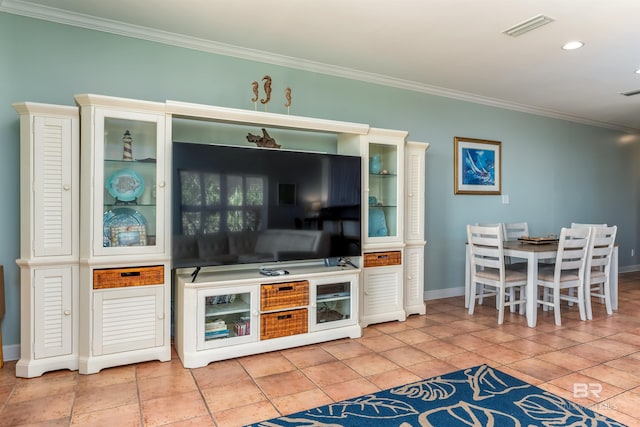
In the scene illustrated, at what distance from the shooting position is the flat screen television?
287 cm

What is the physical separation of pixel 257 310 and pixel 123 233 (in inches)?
43.9

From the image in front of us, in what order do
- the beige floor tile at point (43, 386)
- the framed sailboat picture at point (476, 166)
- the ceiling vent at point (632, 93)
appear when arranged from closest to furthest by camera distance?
the beige floor tile at point (43, 386) → the ceiling vent at point (632, 93) → the framed sailboat picture at point (476, 166)

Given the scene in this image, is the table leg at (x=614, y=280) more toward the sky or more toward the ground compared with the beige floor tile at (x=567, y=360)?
more toward the sky

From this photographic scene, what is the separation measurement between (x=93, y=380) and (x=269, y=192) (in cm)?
175

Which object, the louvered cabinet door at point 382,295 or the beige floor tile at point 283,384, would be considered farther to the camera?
the louvered cabinet door at point 382,295

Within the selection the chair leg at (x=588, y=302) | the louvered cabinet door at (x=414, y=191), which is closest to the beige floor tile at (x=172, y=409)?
the louvered cabinet door at (x=414, y=191)

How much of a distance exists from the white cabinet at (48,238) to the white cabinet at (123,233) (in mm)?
81

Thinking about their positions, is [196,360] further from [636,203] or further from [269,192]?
[636,203]

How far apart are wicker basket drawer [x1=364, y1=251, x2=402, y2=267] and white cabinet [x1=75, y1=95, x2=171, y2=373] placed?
1.77 m

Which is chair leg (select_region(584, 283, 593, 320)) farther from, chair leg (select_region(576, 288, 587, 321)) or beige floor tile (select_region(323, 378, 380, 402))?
beige floor tile (select_region(323, 378, 380, 402))

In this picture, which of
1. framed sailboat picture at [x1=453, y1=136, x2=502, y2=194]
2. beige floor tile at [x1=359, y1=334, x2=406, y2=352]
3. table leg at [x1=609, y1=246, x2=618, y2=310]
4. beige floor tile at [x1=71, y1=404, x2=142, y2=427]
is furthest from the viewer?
framed sailboat picture at [x1=453, y1=136, x2=502, y2=194]

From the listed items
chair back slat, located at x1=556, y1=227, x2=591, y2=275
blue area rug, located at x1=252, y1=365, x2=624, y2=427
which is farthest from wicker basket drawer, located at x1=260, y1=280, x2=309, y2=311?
chair back slat, located at x1=556, y1=227, x2=591, y2=275

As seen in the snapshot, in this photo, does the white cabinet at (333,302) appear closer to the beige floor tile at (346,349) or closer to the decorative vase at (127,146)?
the beige floor tile at (346,349)

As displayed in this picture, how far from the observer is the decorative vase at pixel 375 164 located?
3.77 meters
